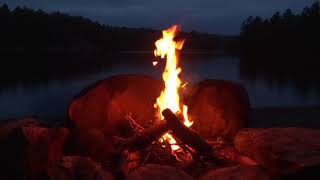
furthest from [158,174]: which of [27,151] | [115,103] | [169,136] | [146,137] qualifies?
[115,103]

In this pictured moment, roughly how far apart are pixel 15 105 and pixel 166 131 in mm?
12779

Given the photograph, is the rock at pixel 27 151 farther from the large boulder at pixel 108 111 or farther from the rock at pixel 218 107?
the rock at pixel 218 107

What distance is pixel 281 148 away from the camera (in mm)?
4695

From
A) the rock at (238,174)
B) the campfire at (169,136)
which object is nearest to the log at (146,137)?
the campfire at (169,136)

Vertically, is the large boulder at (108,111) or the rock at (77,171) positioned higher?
the large boulder at (108,111)

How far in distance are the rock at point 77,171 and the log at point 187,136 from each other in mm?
888

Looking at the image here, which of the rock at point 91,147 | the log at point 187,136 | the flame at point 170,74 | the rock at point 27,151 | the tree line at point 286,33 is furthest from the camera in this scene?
the tree line at point 286,33

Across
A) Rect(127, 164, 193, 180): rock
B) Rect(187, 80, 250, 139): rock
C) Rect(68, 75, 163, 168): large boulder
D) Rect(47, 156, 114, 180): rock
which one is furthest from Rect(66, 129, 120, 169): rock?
Rect(187, 80, 250, 139): rock

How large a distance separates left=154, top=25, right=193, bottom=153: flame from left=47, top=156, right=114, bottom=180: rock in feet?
4.35

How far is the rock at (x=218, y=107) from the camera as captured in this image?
5.74 metres

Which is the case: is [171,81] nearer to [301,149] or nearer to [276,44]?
[301,149]

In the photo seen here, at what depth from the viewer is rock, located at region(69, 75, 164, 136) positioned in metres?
5.50

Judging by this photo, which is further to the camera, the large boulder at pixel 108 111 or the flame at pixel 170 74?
Result: the flame at pixel 170 74

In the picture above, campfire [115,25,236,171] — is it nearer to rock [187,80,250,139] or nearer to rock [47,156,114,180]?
rock [187,80,250,139]
